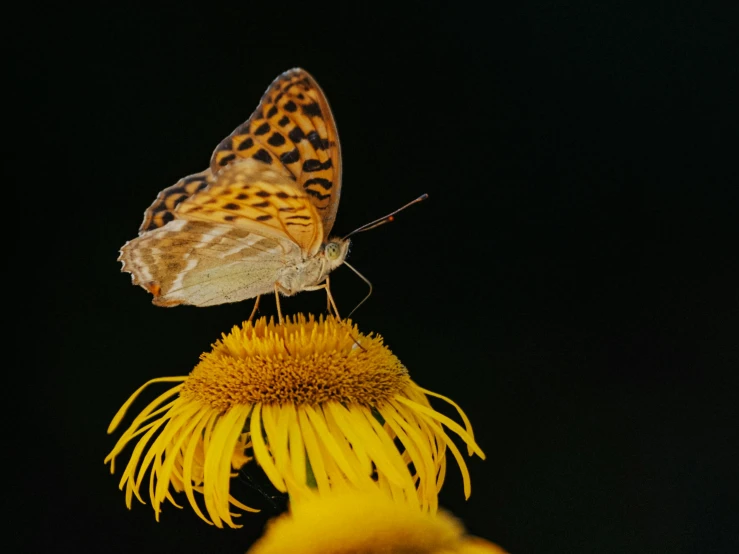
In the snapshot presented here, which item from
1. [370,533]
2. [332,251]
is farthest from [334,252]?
[370,533]

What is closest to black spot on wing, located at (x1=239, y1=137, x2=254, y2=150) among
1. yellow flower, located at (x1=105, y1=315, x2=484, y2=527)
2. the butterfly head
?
the butterfly head

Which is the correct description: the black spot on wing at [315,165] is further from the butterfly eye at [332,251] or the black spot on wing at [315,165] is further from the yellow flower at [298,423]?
the yellow flower at [298,423]

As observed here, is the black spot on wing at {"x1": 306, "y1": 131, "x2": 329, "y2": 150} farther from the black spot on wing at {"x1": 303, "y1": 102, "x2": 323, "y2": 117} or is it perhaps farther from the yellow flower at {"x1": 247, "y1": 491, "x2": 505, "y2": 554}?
the yellow flower at {"x1": 247, "y1": 491, "x2": 505, "y2": 554}

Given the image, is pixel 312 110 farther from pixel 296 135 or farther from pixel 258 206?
pixel 258 206

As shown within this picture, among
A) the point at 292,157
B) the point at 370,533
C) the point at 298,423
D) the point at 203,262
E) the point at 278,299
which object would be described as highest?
the point at 292,157

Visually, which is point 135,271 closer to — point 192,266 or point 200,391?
point 192,266

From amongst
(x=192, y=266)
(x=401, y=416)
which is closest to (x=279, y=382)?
(x=401, y=416)

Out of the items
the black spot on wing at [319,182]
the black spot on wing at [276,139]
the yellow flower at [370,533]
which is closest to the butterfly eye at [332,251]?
the black spot on wing at [319,182]
